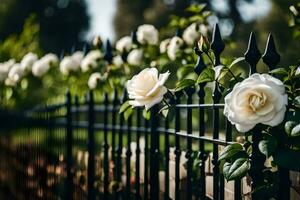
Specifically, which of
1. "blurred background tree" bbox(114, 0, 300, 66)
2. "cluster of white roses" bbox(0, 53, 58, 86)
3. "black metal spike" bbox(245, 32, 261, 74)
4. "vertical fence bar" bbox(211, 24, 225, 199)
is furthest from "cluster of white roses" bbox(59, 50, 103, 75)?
"blurred background tree" bbox(114, 0, 300, 66)

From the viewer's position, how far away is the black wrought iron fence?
7.82 ft

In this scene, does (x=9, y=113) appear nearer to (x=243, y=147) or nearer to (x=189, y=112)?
(x=189, y=112)

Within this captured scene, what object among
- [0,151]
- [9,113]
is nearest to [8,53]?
[9,113]

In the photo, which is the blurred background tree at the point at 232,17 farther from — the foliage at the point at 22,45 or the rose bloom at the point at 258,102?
the rose bloom at the point at 258,102

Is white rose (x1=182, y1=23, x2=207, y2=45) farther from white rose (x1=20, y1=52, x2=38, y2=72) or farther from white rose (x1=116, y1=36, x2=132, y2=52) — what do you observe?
white rose (x1=20, y1=52, x2=38, y2=72)

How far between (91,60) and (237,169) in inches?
117

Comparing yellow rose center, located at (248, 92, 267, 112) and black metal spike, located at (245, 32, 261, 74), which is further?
black metal spike, located at (245, 32, 261, 74)

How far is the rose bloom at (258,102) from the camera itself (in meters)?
1.78

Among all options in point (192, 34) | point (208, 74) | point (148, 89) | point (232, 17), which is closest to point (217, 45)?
point (208, 74)

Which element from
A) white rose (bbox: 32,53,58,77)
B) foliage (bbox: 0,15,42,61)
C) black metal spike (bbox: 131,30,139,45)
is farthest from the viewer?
foliage (bbox: 0,15,42,61)

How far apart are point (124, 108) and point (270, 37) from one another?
0.92 meters

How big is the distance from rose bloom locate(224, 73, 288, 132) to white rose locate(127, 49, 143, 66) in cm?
253

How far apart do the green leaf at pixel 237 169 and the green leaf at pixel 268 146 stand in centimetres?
10

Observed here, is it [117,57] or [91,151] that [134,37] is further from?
[91,151]
